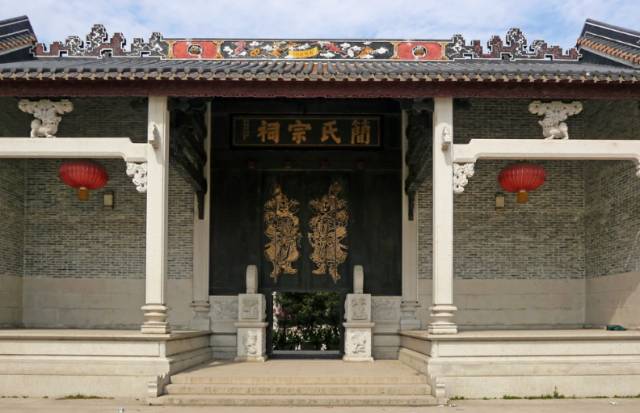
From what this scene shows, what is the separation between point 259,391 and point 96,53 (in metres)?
6.74

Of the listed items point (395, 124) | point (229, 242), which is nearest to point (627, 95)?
point (395, 124)

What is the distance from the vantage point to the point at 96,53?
44.9 ft

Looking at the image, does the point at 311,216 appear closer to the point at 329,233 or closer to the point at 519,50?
the point at 329,233

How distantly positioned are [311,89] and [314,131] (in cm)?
318

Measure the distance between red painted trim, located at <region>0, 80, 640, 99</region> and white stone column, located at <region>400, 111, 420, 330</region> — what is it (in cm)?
315

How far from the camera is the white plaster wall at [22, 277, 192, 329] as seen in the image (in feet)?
43.8

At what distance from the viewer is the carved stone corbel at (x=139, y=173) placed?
33.8 feet

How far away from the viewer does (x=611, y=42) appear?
1245 cm

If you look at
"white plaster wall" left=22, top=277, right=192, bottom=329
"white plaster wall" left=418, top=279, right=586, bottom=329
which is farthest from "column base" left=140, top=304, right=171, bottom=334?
"white plaster wall" left=418, top=279, right=586, bottom=329

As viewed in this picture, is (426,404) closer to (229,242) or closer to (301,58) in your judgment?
(229,242)

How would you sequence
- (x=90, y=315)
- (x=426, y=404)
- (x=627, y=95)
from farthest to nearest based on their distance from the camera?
1. (x=90, y=315)
2. (x=627, y=95)
3. (x=426, y=404)

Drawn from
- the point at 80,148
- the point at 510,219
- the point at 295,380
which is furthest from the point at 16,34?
the point at 510,219

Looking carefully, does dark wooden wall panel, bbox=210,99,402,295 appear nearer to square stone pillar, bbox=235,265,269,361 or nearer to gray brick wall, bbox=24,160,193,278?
square stone pillar, bbox=235,265,269,361

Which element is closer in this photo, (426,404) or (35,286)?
(426,404)
